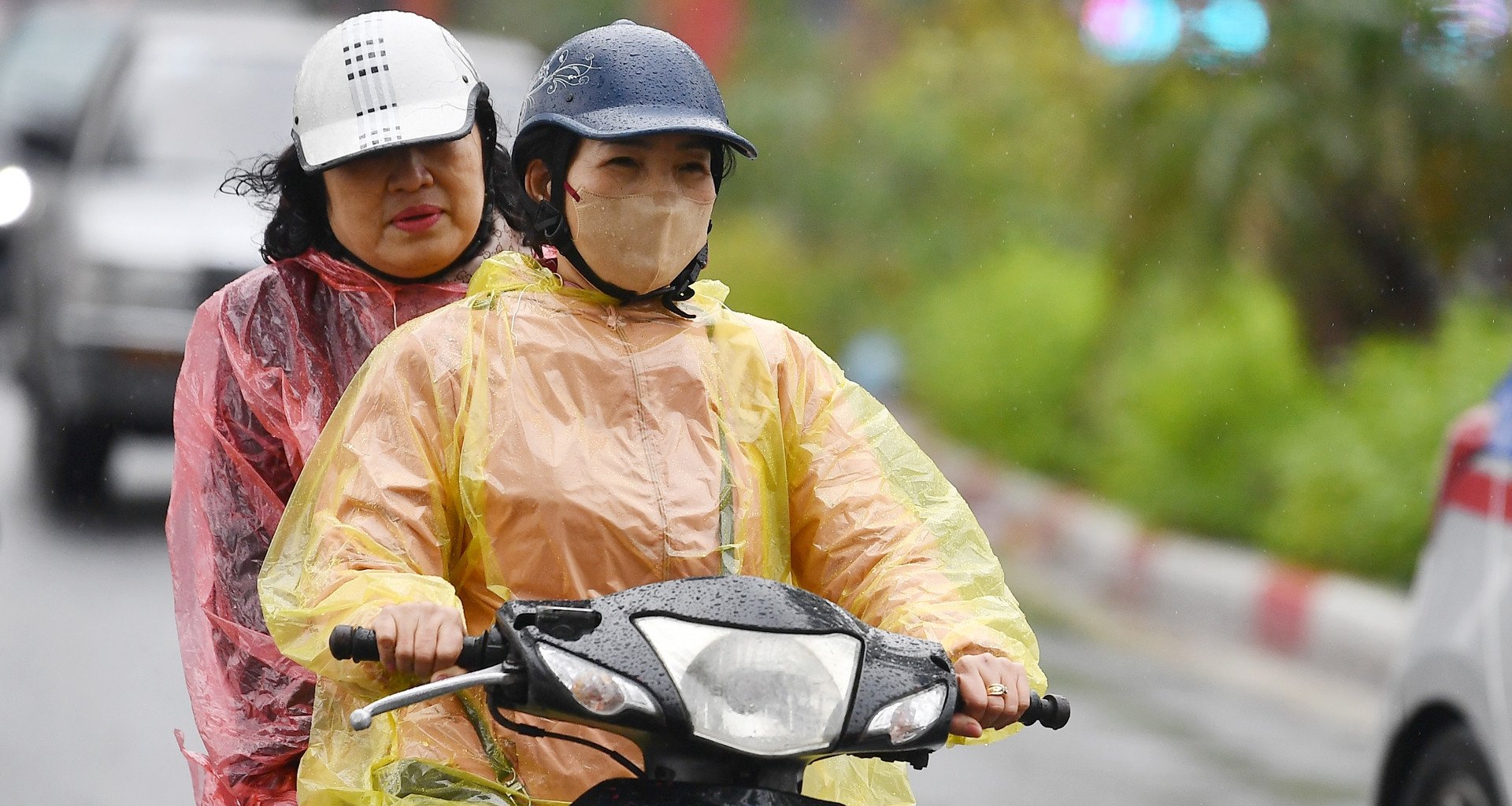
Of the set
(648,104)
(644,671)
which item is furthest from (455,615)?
(648,104)

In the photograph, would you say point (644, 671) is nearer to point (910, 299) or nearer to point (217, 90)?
point (217, 90)

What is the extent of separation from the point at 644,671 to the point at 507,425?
1.58 feet

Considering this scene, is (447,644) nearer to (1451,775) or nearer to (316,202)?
(316,202)

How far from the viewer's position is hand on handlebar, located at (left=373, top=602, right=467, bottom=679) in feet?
6.98

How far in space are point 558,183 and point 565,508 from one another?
0.44 meters

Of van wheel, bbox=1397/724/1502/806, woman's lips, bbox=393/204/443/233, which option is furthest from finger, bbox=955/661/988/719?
van wheel, bbox=1397/724/1502/806

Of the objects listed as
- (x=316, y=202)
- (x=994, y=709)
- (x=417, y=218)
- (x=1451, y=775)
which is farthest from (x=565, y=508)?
(x=1451, y=775)

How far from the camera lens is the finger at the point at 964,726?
2246 mm

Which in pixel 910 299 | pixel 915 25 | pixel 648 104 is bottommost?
pixel 910 299

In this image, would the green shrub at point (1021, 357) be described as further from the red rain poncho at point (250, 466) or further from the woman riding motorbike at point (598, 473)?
the woman riding motorbike at point (598, 473)

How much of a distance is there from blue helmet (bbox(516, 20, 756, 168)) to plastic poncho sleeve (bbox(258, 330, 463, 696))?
346 millimetres

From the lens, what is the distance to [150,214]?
28.6ft

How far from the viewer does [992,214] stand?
51.8 ft

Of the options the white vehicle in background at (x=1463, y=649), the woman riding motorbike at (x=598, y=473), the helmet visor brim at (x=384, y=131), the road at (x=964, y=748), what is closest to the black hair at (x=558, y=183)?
the woman riding motorbike at (x=598, y=473)
